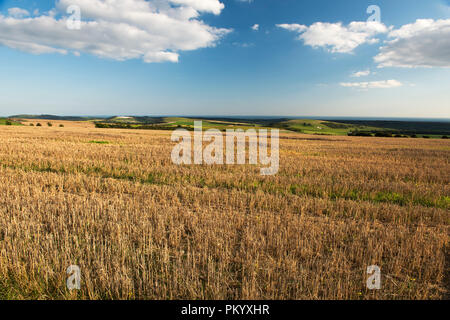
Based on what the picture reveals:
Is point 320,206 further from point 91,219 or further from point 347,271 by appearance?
point 91,219

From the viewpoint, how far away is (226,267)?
4039 mm

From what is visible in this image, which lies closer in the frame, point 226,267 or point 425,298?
point 425,298

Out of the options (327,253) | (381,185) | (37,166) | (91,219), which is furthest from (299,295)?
(37,166)

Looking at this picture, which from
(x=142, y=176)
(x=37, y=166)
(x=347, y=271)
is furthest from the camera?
(x=37, y=166)

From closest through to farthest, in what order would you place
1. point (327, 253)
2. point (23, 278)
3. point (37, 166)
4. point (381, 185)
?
point (23, 278)
point (327, 253)
point (381, 185)
point (37, 166)

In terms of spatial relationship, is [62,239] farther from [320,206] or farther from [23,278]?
[320,206]

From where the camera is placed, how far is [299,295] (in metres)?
3.32

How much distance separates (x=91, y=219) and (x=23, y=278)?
2.29 metres

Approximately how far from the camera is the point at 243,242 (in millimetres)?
4914
